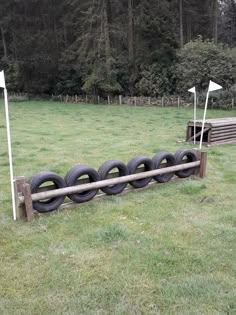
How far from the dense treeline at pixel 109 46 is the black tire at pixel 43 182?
68.0ft

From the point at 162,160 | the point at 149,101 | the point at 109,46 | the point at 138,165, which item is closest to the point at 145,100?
the point at 149,101

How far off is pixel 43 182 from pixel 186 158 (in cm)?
305

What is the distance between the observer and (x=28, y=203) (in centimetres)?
459

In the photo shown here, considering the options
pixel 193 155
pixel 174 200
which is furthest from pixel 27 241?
pixel 193 155

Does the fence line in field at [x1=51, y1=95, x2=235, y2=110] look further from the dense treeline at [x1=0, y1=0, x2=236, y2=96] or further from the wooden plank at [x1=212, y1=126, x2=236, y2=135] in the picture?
the wooden plank at [x1=212, y1=126, x2=236, y2=135]

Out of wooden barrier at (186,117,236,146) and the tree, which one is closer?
wooden barrier at (186,117,236,146)

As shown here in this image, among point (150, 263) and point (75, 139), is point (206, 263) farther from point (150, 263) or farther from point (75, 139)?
point (75, 139)

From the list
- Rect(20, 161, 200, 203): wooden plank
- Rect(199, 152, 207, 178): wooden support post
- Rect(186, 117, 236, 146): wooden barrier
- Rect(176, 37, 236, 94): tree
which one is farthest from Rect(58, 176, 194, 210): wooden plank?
Rect(176, 37, 236, 94): tree

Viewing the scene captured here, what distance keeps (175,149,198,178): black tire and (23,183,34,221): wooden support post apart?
112 inches

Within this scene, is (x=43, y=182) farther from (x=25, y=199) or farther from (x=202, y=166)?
(x=202, y=166)

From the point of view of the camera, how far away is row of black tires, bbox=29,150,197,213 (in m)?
4.88

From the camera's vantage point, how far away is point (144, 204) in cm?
537

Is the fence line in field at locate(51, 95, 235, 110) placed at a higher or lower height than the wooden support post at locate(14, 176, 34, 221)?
higher

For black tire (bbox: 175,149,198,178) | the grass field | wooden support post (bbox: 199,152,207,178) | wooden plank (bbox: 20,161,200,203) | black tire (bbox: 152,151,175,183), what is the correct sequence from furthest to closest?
wooden support post (bbox: 199,152,207,178), black tire (bbox: 175,149,198,178), black tire (bbox: 152,151,175,183), wooden plank (bbox: 20,161,200,203), the grass field
